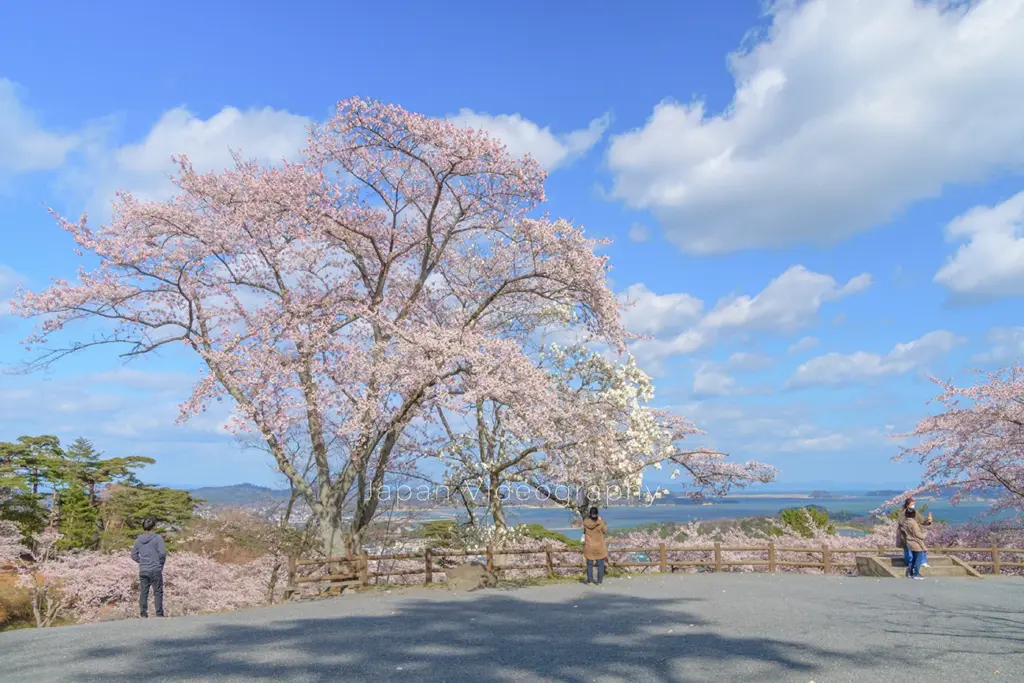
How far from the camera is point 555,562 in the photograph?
20016mm

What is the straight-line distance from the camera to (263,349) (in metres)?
17.6

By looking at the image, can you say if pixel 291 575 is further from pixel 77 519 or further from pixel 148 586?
pixel 77 519

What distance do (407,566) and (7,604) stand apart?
1042cm

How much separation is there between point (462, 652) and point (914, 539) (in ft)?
49.1

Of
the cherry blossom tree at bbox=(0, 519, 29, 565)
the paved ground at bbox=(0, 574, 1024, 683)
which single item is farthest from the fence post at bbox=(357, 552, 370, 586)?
the cherry blossom tree at bbox=(0, 519, 29, 565)

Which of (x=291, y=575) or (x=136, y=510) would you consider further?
(x=136, y=510)

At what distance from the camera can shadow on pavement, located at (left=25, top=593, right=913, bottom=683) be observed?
28.0ft

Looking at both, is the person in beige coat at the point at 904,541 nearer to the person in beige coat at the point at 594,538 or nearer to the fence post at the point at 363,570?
the person in beige coat at the point at 594,538

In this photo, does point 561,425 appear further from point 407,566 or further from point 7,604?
point 7,604

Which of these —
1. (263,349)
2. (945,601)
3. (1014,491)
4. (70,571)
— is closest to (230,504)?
(70,571)

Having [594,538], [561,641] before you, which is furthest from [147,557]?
[594,538]

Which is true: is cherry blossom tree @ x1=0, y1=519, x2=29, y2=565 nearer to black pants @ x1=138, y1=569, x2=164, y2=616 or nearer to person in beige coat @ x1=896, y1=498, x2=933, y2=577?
black pants @ x1=138, y1=569, x2=164, y2=616

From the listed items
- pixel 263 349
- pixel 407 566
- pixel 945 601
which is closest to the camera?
pixel 945 601

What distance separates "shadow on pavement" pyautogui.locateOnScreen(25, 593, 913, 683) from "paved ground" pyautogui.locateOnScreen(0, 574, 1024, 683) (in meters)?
0.03
